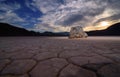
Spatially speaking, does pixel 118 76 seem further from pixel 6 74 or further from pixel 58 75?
pixel 6 74

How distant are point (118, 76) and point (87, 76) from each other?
0.33 metres

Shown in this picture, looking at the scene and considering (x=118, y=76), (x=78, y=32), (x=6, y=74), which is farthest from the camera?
(x=78, y=32)

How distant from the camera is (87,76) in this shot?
0.91 meters

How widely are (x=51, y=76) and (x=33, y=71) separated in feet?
0.88

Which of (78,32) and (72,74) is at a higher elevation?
(78,32)

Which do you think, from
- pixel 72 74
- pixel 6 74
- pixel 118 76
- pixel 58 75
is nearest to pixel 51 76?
pixel 58 75

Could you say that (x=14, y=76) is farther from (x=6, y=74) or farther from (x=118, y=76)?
(x=118, y=76)

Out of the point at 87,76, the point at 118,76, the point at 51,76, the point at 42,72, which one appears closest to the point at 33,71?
the point at 42,72

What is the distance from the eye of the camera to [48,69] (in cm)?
109

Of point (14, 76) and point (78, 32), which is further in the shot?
point (78, 32)

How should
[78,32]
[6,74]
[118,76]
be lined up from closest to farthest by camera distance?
[118,76] < [6,74] < [78,32]

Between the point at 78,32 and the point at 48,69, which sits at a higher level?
the point at 78,32

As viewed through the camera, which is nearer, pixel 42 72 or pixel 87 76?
pixel 87 76

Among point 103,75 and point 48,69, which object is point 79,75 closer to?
point 103,75
